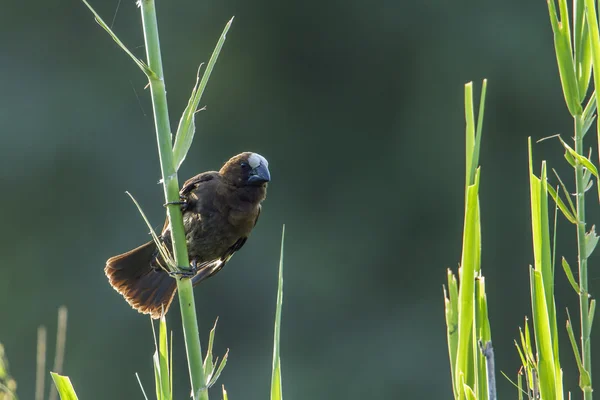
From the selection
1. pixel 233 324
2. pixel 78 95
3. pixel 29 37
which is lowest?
pixel 233 324

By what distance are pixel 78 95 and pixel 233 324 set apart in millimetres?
2680

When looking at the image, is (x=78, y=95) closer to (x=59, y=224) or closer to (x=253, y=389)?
(x=59, y=224)

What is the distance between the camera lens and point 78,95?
862 cm

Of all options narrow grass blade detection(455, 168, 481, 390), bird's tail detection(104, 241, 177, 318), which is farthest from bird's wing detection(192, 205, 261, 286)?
narrow grass blade detection(455, 168, 481, 390)

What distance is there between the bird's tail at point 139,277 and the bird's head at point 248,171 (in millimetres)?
368

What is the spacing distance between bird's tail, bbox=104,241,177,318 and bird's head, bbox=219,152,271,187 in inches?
14.5

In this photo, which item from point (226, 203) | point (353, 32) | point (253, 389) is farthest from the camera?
point (353, 32)

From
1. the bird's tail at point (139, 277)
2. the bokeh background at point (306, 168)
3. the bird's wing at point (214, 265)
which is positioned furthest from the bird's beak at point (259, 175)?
the bokeh background at point (306, 168)

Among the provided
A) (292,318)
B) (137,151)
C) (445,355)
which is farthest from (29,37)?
(445,355)

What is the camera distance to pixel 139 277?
9.40 feet

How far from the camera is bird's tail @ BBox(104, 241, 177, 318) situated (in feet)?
9.21

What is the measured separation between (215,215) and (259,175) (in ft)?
0.57

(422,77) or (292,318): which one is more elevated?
(422,77)

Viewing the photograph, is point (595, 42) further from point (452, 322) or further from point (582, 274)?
point (452, 322)
